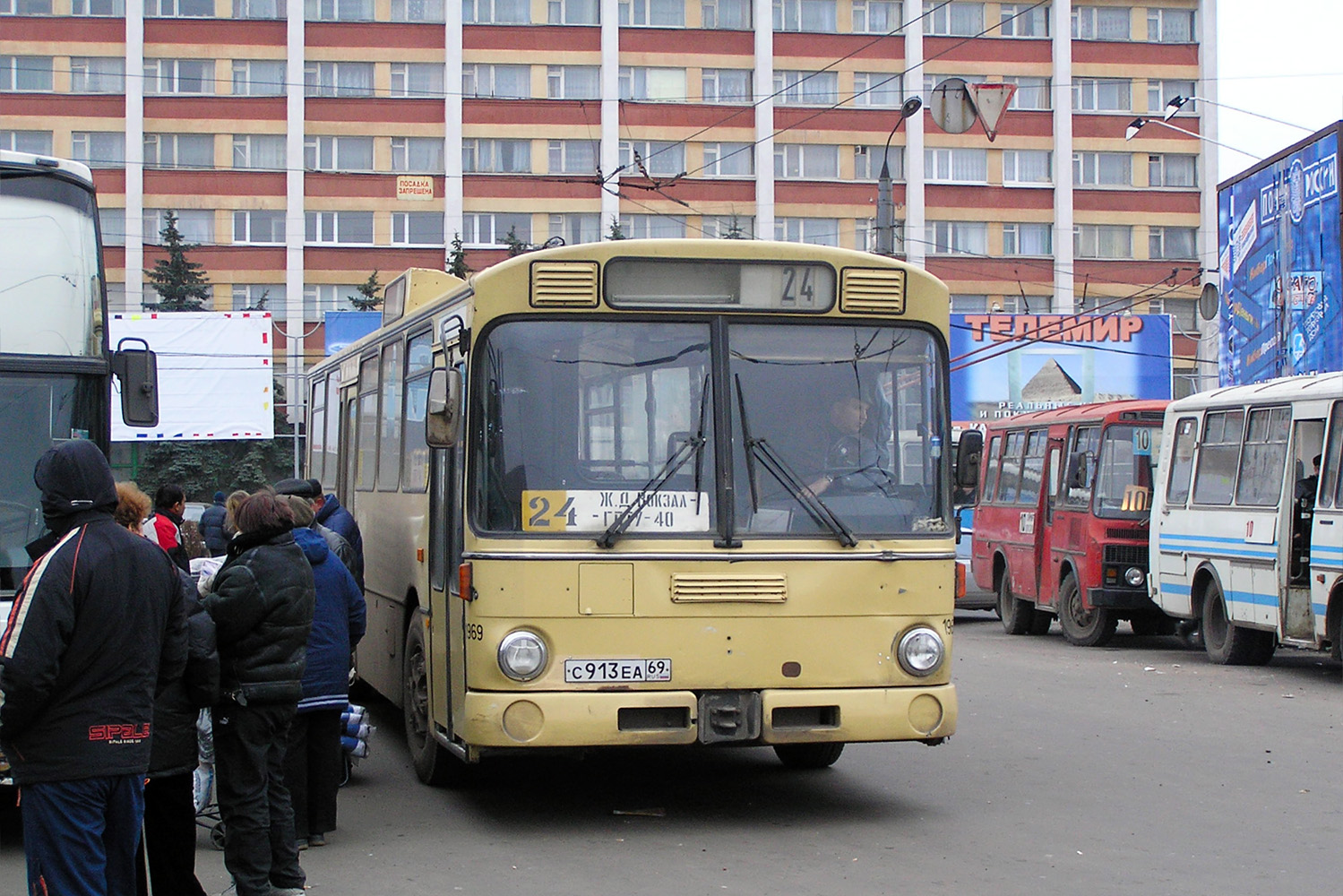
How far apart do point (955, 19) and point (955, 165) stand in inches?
A: 190

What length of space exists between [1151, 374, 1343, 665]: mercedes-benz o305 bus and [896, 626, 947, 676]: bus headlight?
25.5 feet

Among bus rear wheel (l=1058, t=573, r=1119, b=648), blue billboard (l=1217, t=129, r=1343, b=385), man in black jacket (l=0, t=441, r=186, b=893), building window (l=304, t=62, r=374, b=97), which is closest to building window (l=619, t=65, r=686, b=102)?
building window (l=304, t=62, r=374, b=97)

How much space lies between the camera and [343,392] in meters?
13.8

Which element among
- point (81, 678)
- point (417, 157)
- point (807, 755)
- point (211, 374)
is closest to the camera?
point (81, 678)

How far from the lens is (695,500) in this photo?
329 inches

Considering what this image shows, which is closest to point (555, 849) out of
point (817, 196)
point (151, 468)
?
point (151, 468)

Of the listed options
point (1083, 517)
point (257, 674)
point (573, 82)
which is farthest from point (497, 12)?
point (257, 674)

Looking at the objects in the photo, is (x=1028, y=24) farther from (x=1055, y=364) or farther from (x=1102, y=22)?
(x=1055, y=364)

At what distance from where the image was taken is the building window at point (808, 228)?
55.7 metres

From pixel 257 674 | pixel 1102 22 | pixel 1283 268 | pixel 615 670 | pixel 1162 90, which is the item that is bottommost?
pixel 615 670

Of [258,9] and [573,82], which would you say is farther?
[573,82]

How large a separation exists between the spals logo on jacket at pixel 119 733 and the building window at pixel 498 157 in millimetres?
50600

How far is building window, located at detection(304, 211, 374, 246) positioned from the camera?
5425 cm

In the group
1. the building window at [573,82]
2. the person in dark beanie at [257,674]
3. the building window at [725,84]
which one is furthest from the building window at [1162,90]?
the person in dark beanie at [257,674]
